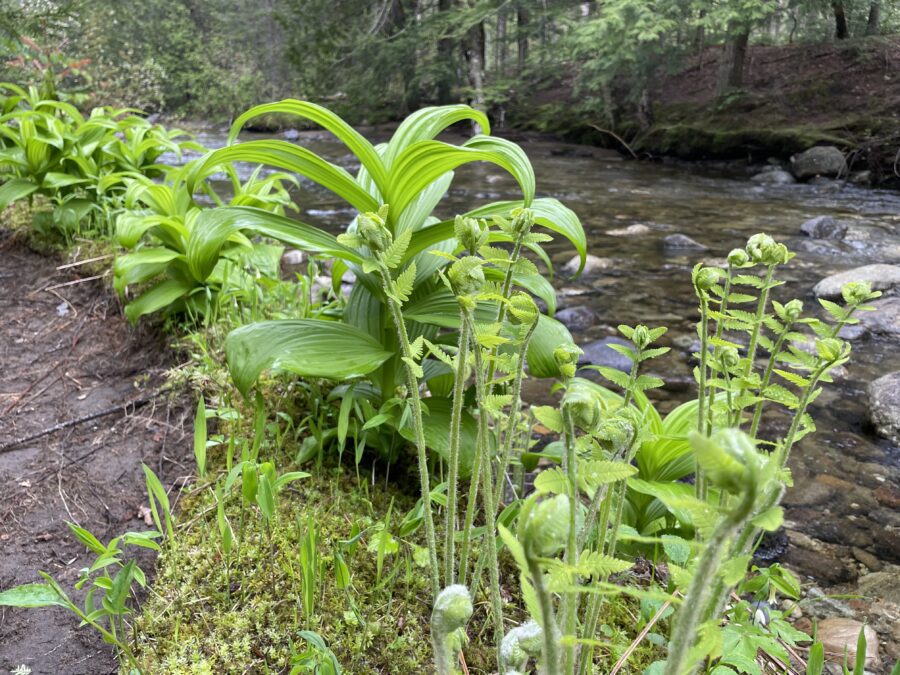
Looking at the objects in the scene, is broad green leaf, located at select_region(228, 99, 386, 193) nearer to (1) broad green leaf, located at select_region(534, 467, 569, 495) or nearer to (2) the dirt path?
(2) the dirt path

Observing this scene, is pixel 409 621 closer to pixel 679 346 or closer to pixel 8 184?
pixel 679 346

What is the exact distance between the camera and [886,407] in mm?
3576

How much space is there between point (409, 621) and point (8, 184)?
14.3ft

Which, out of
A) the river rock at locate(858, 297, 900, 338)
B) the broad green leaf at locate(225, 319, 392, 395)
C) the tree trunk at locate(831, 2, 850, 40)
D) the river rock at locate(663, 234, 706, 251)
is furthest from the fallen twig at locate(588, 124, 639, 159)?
the broad green leaf at locate(225, 319, 392, 395)

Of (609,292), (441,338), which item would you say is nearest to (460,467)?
(441,338)

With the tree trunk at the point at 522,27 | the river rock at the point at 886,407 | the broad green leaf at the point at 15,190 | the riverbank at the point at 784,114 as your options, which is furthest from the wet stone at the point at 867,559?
the tree trunk at the point at 522,27

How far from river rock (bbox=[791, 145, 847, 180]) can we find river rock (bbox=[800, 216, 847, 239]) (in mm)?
4460

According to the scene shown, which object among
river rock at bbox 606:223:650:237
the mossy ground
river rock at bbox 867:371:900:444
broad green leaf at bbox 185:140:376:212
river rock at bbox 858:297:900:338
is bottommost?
river rock at bbox 867:371:900:444

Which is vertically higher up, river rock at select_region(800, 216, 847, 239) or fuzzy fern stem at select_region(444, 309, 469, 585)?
fuzzy fern stem at select_region(444, 309, 469, 585)

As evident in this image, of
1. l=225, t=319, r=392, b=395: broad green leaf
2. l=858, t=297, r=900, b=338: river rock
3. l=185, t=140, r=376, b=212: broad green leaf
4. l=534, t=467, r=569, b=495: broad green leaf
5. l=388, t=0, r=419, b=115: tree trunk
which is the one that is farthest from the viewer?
l=388, t=0, r=419, b=115: tree trunk

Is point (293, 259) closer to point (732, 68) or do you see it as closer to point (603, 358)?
point (603, 358)

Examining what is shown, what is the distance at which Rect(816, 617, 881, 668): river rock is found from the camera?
189 centimetres

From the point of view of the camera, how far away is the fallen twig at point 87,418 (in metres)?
2.43

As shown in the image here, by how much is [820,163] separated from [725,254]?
6.60 metres
